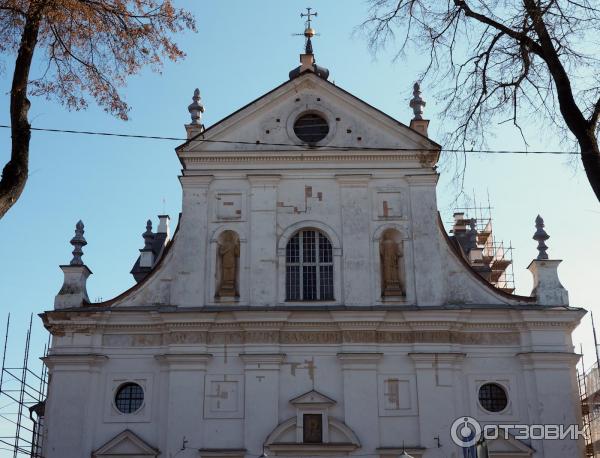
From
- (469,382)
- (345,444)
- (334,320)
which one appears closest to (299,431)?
(345,444)

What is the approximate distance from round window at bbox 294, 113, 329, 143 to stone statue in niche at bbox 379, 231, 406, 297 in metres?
3.28

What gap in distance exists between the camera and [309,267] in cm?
2161

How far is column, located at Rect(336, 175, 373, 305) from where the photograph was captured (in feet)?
69.2

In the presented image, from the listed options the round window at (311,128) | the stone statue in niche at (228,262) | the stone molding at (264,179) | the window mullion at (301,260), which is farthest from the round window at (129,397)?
the round window at (311,128)

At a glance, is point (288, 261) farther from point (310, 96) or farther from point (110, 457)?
point (110, 457)

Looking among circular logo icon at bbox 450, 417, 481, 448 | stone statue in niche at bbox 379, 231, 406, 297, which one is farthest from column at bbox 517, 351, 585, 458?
stone statue in niche at bbox 379, 231, 406, 297

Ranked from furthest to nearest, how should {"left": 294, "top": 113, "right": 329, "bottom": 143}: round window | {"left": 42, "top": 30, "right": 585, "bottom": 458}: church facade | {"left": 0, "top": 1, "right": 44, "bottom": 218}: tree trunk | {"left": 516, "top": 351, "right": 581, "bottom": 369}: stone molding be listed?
1. {"left": 294, "top": 113, "right": 329, "bottom": 143}: round window
2. {"left": 516, "top": 351, "right": 581, "bottom": 369}: stone molding
3. {"left": 42, "top": 30, "right": 585, "bottom": 458}: church facade
4. {"left": 0, "top": 1, "right": 44, "bottom": 218}: tree trunk

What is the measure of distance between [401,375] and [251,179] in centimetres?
635

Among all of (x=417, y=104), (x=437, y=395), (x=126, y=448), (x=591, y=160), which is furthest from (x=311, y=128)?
(x=591, y=160)

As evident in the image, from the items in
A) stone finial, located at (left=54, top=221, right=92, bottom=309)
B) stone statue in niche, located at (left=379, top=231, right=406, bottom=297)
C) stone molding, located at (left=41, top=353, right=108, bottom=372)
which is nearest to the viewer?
stone molding, located at (left=41, top=353, right=108, bottom=372)

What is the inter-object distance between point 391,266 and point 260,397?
15.3 ft

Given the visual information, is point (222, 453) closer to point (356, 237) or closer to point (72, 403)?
point (72, 403)

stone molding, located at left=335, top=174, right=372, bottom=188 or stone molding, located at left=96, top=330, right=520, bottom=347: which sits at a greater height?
stone molding, located at left=335, top=174, right=372, bottom=188

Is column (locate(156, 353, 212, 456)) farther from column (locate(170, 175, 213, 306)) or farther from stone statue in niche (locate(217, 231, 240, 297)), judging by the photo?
stone statue in niche (locate(217, 231, 240, 297))
